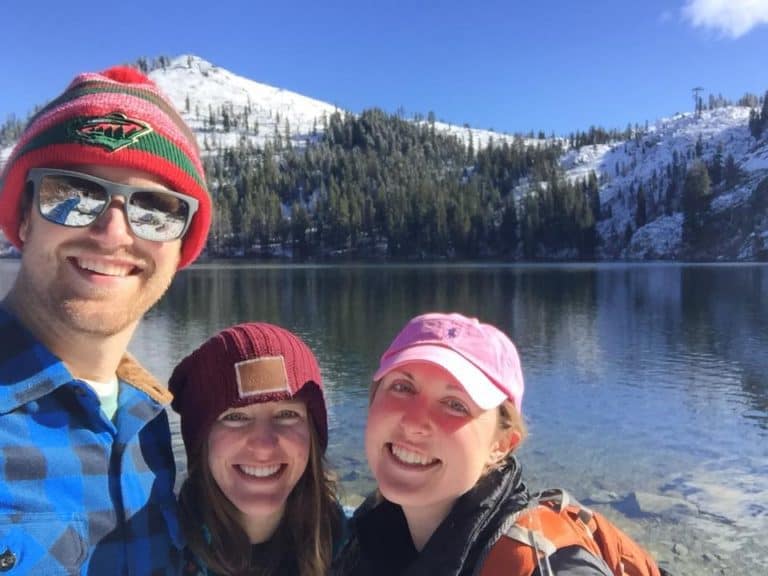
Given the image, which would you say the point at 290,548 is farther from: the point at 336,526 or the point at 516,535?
the point at 516,535

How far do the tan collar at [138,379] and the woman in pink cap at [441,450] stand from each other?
894 mm

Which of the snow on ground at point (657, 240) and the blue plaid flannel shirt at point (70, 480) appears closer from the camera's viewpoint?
the blue plaid flannel shirt at point (70, 480)

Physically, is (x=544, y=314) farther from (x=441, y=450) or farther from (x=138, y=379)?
(x=138, y=379)

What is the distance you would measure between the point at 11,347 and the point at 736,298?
5273 cm

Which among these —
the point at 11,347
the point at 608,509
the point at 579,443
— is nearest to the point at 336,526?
the point at 11,347

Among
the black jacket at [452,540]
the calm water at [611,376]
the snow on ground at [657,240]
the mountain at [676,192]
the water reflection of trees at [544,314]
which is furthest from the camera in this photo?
the snow on ground at [657,240]

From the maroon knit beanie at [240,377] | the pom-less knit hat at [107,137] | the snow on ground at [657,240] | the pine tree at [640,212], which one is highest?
the pine tree at [640,212]

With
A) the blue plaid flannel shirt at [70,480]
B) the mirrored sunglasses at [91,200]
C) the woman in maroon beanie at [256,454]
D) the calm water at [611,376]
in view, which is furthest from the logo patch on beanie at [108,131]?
the calm water at [611,376]

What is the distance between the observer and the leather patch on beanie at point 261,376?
2.68m

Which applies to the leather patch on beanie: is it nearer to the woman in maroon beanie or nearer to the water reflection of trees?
the woman in maroon beanie

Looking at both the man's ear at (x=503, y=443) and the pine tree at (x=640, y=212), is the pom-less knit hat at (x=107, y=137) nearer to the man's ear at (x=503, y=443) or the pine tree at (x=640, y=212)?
the man's ear at (x=503, y=443)

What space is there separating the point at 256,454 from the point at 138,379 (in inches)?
22.6

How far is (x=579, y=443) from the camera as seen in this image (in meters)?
14.7

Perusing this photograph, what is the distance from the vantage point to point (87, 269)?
7.42 feet
